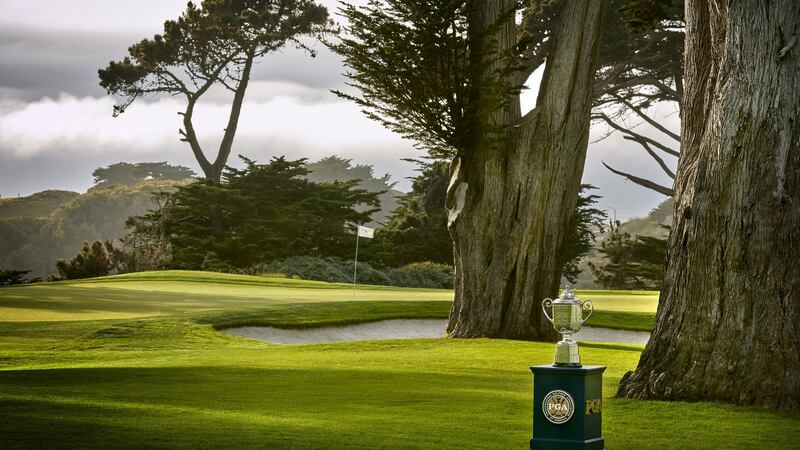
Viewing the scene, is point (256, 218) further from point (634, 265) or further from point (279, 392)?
point (279, 392)

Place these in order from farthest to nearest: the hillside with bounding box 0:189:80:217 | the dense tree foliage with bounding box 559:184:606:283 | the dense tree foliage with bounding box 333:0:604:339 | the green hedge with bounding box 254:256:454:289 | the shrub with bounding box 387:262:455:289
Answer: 1. the hillside with bounding box 0:189:80:217
2. the dense tree foliage with bounding box 559:184:606:283
3. the green hedge with bounding box 254:256:454:289
4. the shrub with bounding box 387:262:455:289
5. the dense tree foliage with bounding box 333:0:604:339

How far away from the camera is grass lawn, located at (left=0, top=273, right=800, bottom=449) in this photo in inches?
341

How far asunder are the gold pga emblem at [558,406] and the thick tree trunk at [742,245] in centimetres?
383

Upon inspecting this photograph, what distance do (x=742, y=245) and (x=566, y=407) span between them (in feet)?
13.6

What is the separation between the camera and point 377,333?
21.7 meters

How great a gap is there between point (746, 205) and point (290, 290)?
60.3ft

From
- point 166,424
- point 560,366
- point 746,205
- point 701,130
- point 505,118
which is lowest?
point 166,424

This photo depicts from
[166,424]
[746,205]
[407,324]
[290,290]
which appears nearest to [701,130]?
[746,205]

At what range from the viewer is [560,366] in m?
7.62

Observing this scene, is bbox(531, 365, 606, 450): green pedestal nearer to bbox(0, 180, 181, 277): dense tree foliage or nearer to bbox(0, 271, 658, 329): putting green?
bbox(0, 271, 658, 329): putting green

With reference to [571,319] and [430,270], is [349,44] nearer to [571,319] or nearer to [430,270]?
[571,319]

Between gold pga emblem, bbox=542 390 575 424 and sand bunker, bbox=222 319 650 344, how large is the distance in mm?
12931

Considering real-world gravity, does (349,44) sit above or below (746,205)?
above

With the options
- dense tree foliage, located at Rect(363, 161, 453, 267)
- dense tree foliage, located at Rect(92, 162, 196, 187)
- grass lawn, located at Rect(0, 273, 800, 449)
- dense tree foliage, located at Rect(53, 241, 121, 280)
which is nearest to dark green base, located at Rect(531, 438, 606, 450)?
grass lawn, located at Rect(0, 273, 800, 449)
